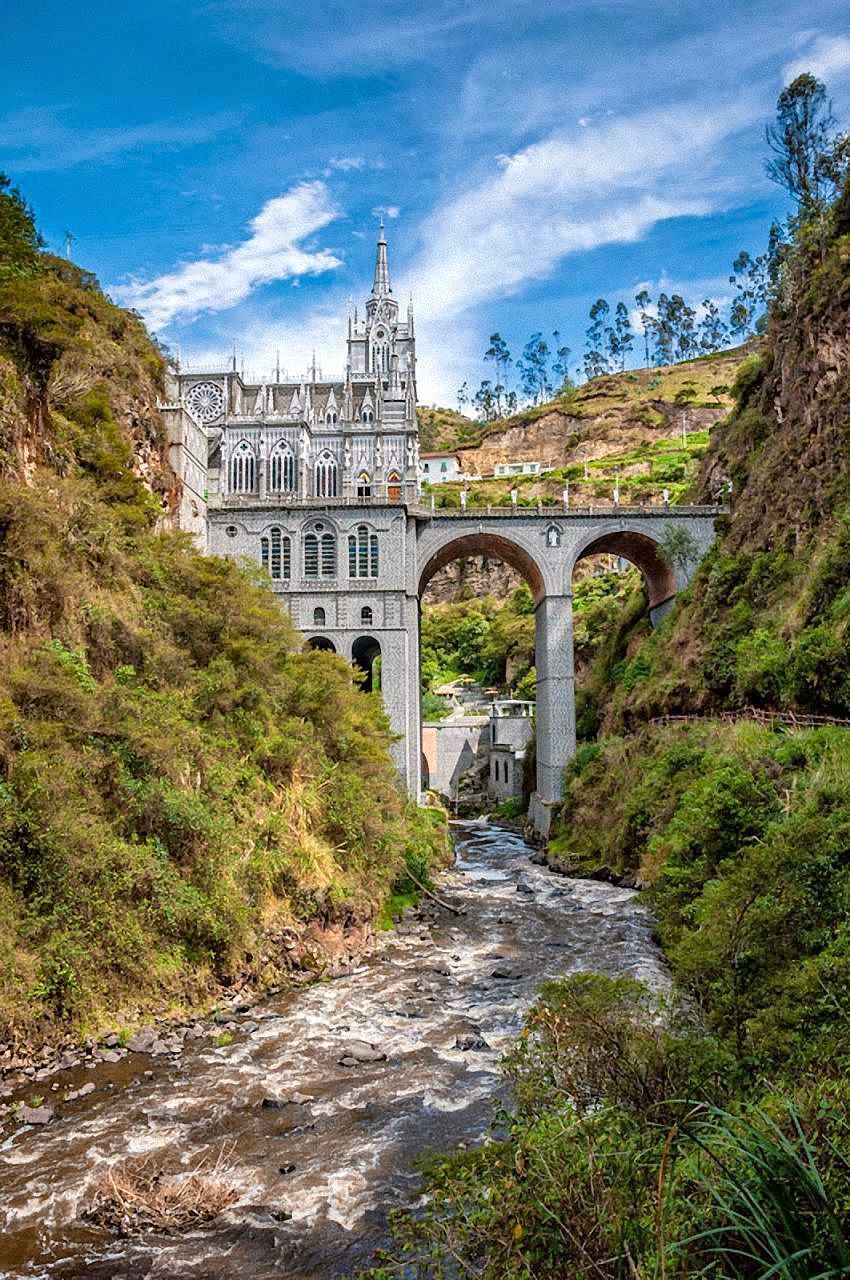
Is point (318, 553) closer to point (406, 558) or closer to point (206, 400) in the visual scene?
point (406, 558)

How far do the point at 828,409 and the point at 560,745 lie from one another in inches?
728

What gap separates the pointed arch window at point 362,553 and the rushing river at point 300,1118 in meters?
23.1

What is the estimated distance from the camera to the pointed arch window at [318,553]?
3919cm

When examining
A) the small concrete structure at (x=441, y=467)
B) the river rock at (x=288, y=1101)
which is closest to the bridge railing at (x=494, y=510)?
the river rock at (x=288, y=1101)

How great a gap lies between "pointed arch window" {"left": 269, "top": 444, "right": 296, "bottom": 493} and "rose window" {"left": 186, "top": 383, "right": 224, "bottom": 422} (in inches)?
252

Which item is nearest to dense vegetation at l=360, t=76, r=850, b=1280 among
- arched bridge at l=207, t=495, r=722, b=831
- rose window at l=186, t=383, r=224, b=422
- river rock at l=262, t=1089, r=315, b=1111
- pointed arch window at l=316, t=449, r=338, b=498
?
river rock at l=262, t=1089, r=315, b=1111

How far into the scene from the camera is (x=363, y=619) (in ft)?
127

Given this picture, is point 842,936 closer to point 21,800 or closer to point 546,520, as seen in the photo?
→ point 21,800

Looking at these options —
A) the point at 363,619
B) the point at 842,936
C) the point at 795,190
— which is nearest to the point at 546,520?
the point at 363,619

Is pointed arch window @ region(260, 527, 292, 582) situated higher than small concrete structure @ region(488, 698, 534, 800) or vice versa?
pointed arch window @ region(260, 527, 292, 582)

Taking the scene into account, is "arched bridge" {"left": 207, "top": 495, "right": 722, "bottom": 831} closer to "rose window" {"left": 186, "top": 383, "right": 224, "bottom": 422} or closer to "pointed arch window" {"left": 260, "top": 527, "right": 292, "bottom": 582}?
"pointed arch window" {"left": 260, "top": 527, "right": 292, "bottom": 582}

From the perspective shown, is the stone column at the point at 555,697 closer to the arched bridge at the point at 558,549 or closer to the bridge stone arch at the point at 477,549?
the arched bridge at the point at 558,549

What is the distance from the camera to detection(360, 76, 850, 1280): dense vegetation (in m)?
4.20

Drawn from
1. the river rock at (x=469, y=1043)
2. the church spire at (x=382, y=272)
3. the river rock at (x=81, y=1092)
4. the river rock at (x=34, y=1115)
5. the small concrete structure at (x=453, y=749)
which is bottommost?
the small concrete structure at (x=453, y=749)
